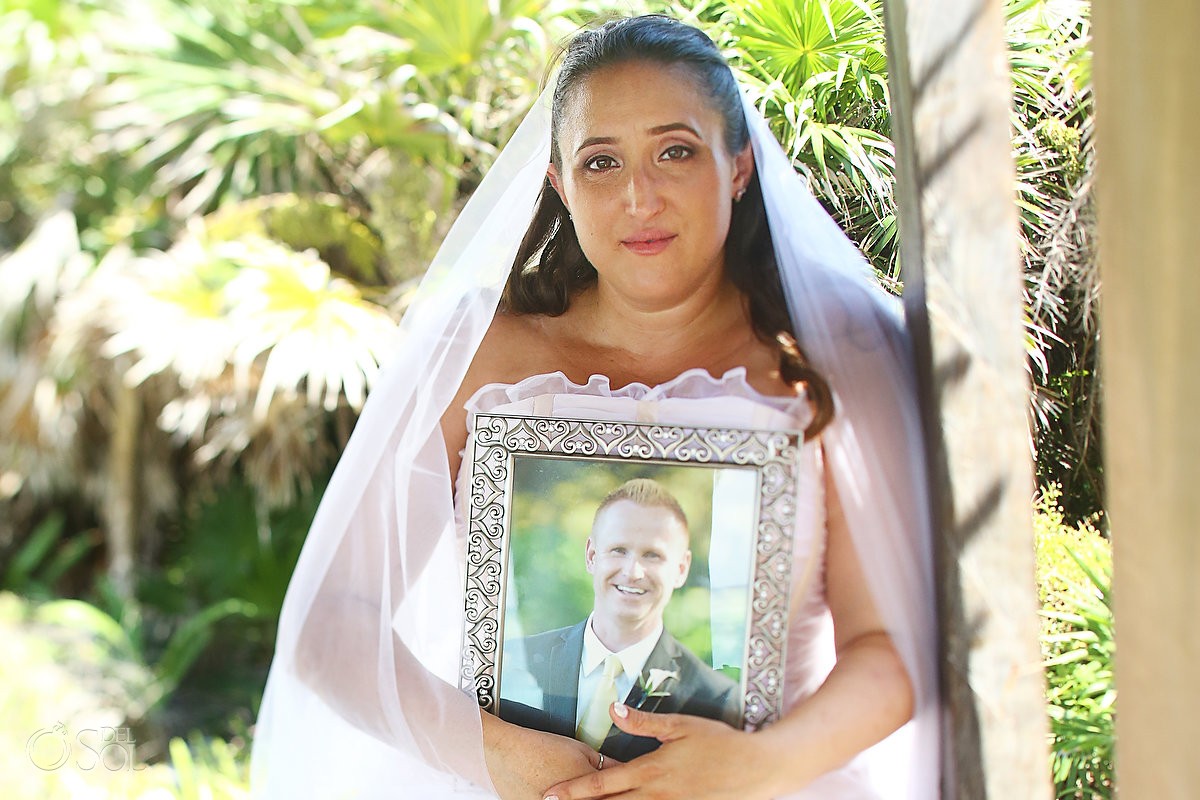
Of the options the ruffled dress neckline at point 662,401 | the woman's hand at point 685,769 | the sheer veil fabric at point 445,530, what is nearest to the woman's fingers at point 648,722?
the woman's hand at point 685,769

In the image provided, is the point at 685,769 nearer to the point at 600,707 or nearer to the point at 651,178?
the point at 600,707

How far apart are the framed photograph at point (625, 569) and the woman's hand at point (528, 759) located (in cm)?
2

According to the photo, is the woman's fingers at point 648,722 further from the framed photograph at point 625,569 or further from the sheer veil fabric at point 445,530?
the sheer veil fabric at point 445,530

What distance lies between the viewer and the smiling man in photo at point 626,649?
1.44 metres

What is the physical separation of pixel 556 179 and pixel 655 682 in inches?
30.1

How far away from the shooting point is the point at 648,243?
1476 mm

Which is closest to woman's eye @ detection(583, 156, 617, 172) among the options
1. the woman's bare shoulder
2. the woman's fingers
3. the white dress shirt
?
the woman's bare shoulder

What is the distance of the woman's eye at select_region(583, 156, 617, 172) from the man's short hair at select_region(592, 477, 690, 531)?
453 mm

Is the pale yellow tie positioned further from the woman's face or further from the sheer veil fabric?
the woman's face

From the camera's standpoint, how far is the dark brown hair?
1457 mm

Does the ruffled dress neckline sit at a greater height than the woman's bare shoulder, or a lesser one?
lesser

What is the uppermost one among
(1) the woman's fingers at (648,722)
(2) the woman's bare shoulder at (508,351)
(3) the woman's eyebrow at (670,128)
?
(3) the woman's eyebrow at (670,128)

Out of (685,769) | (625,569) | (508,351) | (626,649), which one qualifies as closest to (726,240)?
(508,351)

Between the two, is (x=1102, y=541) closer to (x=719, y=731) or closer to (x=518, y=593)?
(x=719, y=731)
